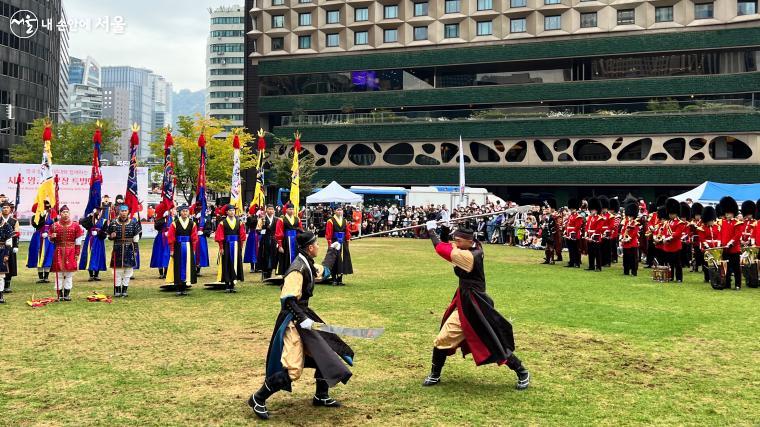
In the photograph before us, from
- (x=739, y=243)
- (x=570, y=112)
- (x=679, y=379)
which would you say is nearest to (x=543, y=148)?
(x=570, y=112)

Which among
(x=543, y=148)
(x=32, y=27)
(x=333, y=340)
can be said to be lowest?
(x=333, y=340)

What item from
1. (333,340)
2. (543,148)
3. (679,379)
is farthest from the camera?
(543,148)

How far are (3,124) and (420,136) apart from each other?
157 feet

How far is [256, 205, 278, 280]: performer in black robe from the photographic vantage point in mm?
17422

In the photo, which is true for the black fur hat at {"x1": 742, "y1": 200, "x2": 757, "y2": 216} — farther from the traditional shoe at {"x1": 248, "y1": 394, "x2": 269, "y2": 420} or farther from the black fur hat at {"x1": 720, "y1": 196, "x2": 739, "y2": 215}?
the traditional shoe at {"x1": 248, "y1": 394, "x2": 269, "y2": 420}

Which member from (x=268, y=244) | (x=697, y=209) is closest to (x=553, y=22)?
(x=697, y=209)

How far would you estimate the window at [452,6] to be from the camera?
52.3 metres

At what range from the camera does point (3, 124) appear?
69.1m

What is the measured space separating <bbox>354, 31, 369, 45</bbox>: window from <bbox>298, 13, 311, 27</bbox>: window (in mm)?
4588

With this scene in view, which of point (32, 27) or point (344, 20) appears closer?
point (344, 20)

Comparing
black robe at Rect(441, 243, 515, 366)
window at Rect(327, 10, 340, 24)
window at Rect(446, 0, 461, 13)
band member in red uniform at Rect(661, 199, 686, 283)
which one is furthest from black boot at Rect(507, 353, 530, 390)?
window at Rect(327, 10, 340, 24)

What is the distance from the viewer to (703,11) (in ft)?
152

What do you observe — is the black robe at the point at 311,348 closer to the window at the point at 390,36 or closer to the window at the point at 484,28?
the window at the point at 484,28

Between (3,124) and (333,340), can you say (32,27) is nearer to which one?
(3,124)
